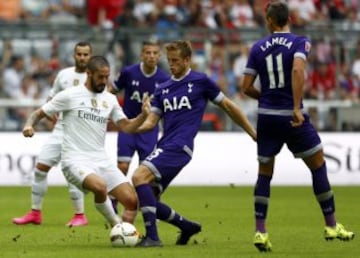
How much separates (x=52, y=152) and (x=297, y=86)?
5.14 meters

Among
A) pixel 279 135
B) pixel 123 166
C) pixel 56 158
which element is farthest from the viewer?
pixel 123 166

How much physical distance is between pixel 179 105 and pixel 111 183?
1277 millimetres

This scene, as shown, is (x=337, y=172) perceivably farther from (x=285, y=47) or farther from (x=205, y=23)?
(x=285, y=47)

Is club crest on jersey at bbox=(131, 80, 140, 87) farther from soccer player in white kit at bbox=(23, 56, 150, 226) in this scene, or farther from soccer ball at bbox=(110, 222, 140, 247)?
soccer ball at bbox=(110, 222, 140, 247)

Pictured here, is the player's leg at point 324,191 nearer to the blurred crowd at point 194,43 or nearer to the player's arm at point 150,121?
the player's arm at point 150,121

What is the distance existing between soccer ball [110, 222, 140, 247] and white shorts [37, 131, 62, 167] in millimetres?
3587

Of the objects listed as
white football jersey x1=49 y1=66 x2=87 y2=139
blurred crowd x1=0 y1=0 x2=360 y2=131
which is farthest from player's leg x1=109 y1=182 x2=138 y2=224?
blurred crowd x1=0 y1=0 x2=360 y2=131

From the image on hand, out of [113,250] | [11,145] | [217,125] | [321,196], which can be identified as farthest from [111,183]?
[217,125]

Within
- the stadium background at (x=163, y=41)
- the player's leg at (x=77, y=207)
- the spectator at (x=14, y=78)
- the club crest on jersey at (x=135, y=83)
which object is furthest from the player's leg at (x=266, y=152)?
the spectator at (x=14, y=78)

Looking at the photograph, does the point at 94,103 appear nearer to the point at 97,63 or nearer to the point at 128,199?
the point at 97,63

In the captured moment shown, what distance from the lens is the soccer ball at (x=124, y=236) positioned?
42.2 ft

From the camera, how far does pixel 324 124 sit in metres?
26.3

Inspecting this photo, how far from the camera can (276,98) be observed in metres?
12.6

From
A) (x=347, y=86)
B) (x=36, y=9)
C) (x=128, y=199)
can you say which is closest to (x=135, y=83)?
(x=128, y=199)
